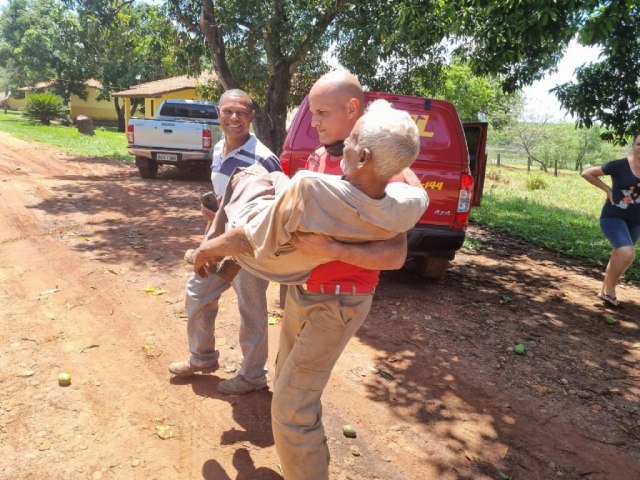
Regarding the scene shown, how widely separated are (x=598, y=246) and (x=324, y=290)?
349 inches

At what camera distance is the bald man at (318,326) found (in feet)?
6.61

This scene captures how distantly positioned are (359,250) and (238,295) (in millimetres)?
1511

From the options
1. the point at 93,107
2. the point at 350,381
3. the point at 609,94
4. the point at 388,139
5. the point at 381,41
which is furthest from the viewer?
the point at 93,107

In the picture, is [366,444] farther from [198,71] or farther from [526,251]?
[198,71]

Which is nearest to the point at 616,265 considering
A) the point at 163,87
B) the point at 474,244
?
the point at 474,244

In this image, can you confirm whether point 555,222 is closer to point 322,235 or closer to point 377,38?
point 377,38

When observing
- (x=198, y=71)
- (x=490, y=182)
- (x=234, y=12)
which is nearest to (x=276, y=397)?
(x=234, y=12)

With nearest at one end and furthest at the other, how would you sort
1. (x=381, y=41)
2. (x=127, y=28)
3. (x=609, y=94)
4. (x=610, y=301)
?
(x=610, y=301), (x=609, y=94), (x=381, y=41), (x=127, y=28)

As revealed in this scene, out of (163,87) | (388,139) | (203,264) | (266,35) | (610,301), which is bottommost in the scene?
(610,301)

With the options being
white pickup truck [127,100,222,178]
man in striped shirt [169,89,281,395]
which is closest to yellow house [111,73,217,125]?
white pickup truck [127,100,222,178]

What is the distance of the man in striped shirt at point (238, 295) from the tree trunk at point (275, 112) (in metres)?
8.88

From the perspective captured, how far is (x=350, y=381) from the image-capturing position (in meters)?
3.77

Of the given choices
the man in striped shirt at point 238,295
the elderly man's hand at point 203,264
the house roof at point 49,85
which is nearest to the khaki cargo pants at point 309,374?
the elderly man's hand at point 203,264

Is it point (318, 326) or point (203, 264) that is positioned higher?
point (203, 264)
